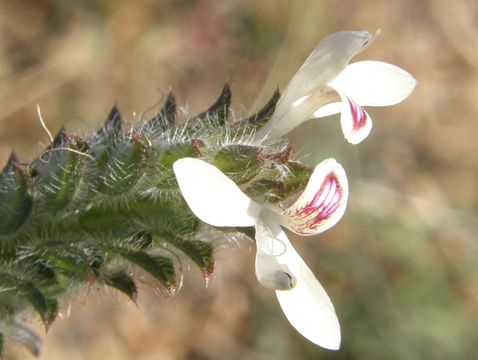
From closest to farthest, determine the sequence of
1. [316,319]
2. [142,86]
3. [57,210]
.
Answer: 1. [316,319]
2. [57,210]
3. [142,86]

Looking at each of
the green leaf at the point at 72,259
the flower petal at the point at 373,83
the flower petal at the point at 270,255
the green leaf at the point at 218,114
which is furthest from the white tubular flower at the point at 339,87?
the green leaf at the point at 72,259

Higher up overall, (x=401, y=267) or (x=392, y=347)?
(x=401, y=267)

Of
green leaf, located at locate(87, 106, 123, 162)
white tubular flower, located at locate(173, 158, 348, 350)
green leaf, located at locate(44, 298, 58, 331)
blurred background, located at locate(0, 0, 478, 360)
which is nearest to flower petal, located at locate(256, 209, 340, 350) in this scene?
white tubular flower, located at locate(173, 158, 348, 350)

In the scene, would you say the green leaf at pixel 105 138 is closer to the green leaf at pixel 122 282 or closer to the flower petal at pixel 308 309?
the green leaf at pixel 122 282

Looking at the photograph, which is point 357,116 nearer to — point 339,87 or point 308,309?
point 339,87

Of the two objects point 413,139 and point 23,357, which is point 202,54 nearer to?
point 413,139

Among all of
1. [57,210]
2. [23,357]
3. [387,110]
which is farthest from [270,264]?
A: [387,110]

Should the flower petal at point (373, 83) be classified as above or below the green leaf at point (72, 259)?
above

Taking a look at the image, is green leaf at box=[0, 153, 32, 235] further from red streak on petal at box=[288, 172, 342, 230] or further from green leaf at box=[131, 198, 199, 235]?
red streak on petal at box=[288, 172, 342, 230]
